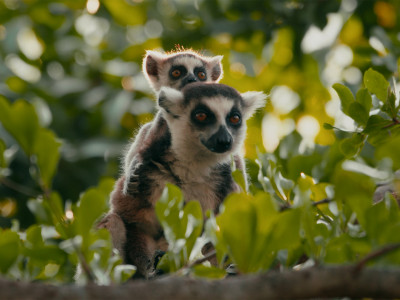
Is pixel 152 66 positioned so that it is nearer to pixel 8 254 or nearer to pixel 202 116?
pixel 202 116

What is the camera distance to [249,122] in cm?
600

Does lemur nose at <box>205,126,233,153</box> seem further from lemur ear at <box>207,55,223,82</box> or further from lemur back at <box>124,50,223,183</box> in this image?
lemur ear at <box>207,55,223,82</box>

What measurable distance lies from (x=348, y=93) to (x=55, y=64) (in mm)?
6074

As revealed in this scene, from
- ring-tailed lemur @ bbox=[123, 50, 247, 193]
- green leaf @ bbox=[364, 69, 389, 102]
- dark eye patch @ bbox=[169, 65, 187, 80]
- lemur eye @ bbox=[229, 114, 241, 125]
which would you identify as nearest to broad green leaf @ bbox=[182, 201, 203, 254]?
green leaf @ bbox=[364, 69, 389, 102]

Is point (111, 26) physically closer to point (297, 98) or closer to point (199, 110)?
point (297, 98)

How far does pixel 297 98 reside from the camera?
20.8ft

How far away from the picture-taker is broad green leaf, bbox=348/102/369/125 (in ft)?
6.43

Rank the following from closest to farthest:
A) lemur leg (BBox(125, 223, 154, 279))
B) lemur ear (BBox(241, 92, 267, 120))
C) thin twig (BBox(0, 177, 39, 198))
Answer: thin twig (BBox(0, 177, 39, 198)) < lemur leg (BBox(125, 223, 154, 279)) < lemur ear (BBox(241, 92, 267, 120))

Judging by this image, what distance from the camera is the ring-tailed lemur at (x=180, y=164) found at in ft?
10.6

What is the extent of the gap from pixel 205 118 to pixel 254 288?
241 centimetres

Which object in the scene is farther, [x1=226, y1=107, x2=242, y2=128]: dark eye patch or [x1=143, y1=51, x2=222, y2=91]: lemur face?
[x1=143, y1=51, x2=222, y2=91]: lemur face

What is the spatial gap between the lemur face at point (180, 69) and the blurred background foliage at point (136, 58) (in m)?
1.11

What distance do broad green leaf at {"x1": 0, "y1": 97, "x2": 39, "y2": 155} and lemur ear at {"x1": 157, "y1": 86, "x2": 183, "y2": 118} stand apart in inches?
86.8

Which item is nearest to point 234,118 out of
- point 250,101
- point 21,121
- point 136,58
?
point 250,101
